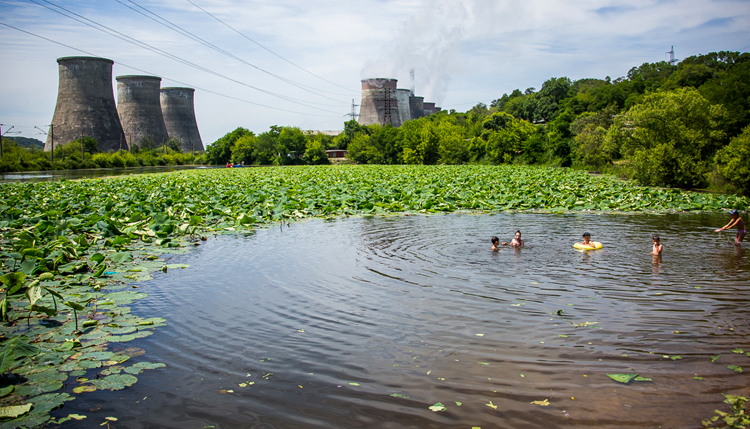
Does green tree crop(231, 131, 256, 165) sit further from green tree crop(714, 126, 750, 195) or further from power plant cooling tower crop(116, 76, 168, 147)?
green tree crop(714, 126, 750, 195)

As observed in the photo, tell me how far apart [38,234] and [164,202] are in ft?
17.2

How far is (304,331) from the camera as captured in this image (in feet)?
16.8

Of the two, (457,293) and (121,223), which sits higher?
(121,223)

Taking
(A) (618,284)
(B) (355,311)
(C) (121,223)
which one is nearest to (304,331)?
(B) (355,311)

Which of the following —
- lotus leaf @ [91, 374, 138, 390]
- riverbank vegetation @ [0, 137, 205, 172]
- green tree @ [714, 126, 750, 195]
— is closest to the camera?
lotus leaf @ [91, 374, 138, 390]

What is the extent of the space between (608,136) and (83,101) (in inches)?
1954

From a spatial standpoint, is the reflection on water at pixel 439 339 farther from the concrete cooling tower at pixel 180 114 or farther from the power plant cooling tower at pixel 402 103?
the concrete cooling tower at pixel 180 114

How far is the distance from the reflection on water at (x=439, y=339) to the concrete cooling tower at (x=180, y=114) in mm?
66426

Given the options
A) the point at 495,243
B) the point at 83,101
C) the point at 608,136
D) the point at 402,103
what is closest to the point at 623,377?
the point at 495,243

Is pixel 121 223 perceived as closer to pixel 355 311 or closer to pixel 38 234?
pixel 38 234

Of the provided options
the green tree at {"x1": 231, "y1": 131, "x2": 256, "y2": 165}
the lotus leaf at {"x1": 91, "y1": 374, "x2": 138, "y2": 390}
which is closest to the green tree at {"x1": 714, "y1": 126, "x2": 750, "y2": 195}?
the lotus leaf at {"x1": 91, "y1": 374, "x2": 138, "y2": 390}

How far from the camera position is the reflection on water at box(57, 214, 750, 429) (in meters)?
3.54

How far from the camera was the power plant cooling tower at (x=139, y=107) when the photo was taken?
5969cm

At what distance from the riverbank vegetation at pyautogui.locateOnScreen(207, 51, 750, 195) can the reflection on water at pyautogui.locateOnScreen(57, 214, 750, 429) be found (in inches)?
672
